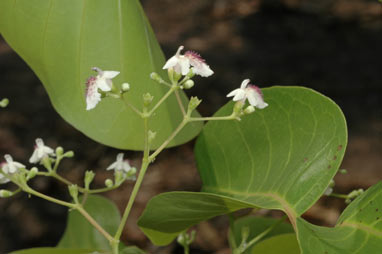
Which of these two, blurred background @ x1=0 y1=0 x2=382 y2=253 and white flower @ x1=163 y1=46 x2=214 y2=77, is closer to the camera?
white flower @ x1=163 y1=46 x2=214 y2=77

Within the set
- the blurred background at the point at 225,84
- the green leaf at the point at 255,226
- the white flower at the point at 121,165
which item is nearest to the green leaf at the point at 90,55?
the white flower at the point at 121,165

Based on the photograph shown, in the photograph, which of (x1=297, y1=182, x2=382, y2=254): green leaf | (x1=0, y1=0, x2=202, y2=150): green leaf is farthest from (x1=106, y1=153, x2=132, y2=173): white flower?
(x1=297, y1=182, x2=382, y2=254): green leaf

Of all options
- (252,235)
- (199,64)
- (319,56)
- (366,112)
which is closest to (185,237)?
(252,235)

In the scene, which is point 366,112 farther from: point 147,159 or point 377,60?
point 147,159

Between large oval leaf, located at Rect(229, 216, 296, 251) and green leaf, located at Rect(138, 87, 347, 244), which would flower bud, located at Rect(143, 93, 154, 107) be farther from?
large oval leaf, located at Rect(229, 216, 296, 251)

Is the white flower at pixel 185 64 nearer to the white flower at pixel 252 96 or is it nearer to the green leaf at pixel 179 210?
the white flower at pixel 252 96

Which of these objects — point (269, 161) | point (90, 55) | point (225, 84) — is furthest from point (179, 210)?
point (225, 84)
